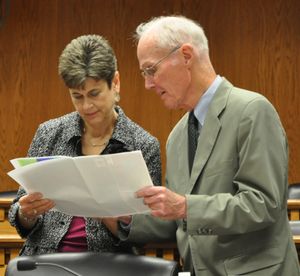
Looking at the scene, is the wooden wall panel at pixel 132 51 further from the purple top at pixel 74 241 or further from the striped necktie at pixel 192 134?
the striped necktie at pixel 192 134

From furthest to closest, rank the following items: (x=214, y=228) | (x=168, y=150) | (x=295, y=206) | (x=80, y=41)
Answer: (x=295, y=206)
(x=80, y=41)
(x=168, y=150)
(x=214, y=228)

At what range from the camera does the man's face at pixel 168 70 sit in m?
1.83

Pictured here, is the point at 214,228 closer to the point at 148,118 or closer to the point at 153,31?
the point at 153,31

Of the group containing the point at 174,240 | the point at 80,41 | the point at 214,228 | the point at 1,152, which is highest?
the point at 80,41

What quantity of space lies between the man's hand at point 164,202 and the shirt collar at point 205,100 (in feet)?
0.94

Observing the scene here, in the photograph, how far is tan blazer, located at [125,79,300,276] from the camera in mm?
1649

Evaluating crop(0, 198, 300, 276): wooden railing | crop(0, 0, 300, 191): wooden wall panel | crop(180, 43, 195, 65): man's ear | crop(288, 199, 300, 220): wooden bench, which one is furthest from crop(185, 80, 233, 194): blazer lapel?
crop(0, 0, 300, 191): wooden wall panel

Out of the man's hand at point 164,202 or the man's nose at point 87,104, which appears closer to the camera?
the man's hand at point 164,202

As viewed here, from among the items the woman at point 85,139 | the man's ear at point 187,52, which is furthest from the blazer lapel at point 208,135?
the woman at point 85,139

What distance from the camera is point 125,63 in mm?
4695

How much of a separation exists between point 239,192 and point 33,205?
0.60 meters

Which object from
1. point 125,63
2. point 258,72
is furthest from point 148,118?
point 258,72

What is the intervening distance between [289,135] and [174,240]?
2762mm

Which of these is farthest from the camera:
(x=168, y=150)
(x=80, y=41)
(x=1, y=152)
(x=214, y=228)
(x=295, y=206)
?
(x=1, y=152)
